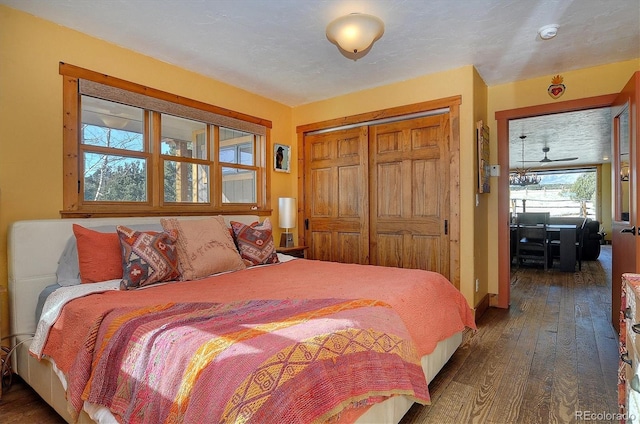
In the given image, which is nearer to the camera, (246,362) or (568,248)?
(246,362)

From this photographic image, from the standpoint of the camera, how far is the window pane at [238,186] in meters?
3.66

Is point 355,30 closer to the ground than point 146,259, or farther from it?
farther from it

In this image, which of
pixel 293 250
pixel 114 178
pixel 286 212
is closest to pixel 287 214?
pixel 286 212

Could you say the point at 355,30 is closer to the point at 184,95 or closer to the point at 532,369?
the point at 184,95

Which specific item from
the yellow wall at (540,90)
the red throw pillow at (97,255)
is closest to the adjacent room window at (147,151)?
the red throw pillow at (97,255)

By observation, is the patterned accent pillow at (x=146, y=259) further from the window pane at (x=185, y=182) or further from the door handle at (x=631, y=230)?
the door handle at (x=631, y=230)

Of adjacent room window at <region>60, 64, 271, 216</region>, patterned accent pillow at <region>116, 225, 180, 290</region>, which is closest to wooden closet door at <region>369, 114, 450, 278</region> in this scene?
adjacent room window at <region>60, 64, 271, 216</region>

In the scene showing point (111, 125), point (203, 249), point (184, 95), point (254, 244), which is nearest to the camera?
point (203, 249)

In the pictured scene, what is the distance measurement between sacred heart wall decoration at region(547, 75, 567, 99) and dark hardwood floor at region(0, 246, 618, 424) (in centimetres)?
226

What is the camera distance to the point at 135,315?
1478 mm

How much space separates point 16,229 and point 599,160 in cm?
1227

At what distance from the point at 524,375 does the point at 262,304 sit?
1.87m

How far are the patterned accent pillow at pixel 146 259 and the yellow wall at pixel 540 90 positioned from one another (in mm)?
3377

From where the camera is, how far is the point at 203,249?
2432 mm
